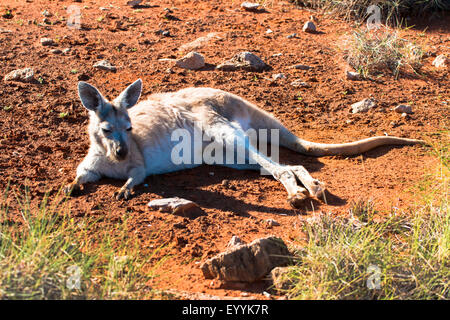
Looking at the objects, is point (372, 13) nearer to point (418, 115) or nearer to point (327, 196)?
point (418, 115)

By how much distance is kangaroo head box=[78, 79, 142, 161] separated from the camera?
16.5 feet

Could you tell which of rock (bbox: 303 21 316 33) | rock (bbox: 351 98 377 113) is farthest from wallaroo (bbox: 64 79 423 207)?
rock (bbox: 303 21 316 33)

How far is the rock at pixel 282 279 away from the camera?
3.53 metres

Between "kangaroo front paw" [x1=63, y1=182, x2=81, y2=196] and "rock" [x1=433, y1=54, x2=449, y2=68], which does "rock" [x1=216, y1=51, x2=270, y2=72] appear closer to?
"rock" [x1=433, y1=54, x2=449, y2=68]

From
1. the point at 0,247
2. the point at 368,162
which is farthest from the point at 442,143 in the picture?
the point at 0,247

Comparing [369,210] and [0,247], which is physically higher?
[0,247]

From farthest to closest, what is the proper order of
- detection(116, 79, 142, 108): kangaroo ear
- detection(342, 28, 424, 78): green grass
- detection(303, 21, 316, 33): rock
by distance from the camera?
detection(303, 21, 316, 33): rock < detection(342, 28, 424, 78): green grass < detection(116, 79, 142, 108): kangaroo ear

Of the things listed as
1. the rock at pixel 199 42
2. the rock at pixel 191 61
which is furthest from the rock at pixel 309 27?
the rock at pixel 191 61

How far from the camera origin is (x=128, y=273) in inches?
128

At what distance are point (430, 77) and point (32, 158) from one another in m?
5.73

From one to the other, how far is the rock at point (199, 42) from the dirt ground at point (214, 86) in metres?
0.12

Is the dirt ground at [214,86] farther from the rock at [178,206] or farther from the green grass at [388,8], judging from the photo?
the green grass at [388,8]

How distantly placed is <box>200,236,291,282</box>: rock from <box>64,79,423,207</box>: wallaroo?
119 cm

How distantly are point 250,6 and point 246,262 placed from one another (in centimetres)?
704
